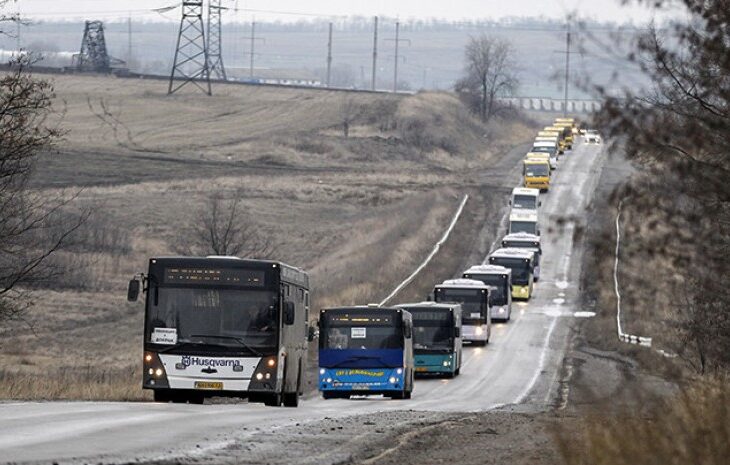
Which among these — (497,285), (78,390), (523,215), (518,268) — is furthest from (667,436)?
(523,215)

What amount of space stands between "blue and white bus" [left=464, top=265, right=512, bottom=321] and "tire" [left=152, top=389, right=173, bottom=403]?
131 ft

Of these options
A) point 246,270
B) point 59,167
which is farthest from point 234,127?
point 246,270

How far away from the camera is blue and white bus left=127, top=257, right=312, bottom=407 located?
26.5m

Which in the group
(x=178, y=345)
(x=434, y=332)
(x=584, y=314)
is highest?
(x=178, y=345)

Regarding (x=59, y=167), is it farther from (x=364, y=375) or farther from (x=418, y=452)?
(x=418, y=452)

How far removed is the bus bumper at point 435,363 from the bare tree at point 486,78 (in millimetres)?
112889

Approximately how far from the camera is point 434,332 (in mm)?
49906

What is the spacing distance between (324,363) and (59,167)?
63.4 meters

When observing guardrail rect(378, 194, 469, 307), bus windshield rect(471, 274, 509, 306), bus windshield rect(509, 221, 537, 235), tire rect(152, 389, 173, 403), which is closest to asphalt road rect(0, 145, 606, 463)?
tire rect(152, 389, 173, 403)

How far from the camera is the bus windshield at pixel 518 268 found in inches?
2891

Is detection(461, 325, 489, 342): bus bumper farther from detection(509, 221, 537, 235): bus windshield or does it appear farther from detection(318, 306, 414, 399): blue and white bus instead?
detection(509, 221, 537, 235): bus windshield

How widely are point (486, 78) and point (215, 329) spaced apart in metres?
149

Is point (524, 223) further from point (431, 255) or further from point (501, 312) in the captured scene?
point (501, 312)

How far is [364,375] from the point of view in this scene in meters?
38.5
